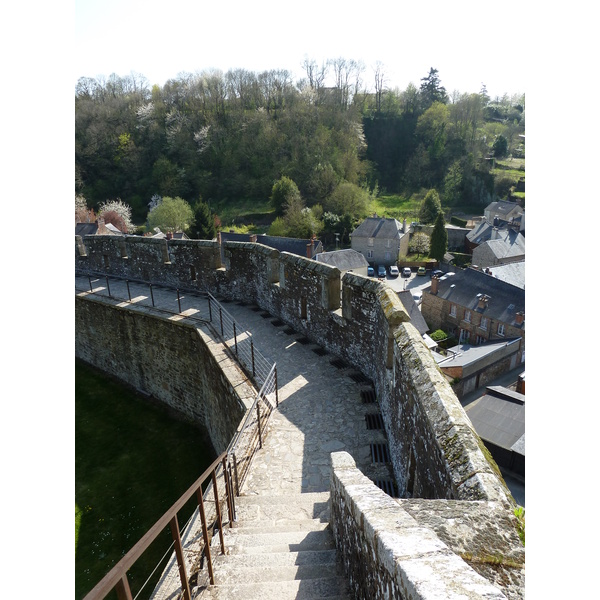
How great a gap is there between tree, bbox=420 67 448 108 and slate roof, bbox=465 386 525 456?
57.8 m

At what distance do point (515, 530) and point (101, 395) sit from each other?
418 inches

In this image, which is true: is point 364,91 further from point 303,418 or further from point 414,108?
point 303,418

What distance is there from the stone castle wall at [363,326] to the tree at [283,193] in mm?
30770

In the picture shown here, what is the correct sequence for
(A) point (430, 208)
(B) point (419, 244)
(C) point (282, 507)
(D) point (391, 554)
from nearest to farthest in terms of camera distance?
(D) point (391, 554), (C) point (282, 507), (B) point (419, 244), (A) point (430, 208)

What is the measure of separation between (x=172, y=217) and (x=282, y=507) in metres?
34.5

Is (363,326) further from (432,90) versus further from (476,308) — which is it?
(432,90)

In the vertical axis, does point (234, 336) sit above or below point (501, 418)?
above

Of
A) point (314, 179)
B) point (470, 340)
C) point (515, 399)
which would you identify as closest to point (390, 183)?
point (314, 179)

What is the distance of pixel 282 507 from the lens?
4492 mm

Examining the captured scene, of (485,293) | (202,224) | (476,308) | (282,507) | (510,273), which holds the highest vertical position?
(202,224)

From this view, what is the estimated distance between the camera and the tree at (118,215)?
127 feet

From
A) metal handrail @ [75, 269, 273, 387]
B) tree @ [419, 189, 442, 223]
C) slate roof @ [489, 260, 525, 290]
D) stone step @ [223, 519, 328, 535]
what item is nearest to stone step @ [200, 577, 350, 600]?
stone step @ [223, 519, 328, 535]

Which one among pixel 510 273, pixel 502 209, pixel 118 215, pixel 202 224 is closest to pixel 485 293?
pixel 510 273

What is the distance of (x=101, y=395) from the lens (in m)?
10.9
